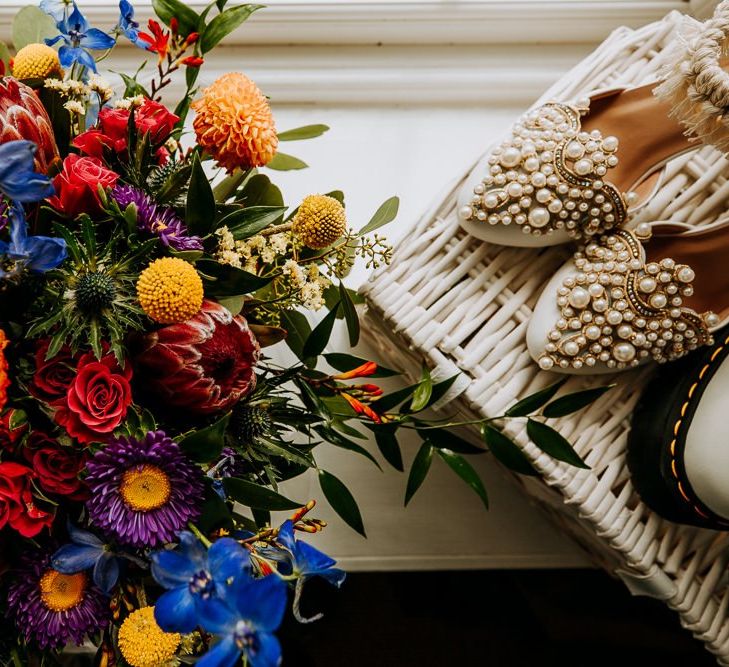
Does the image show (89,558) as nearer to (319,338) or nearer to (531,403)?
(319,338)

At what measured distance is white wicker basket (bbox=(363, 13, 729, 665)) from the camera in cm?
62

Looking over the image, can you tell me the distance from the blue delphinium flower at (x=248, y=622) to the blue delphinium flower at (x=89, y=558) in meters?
0.12

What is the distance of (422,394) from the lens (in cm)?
56

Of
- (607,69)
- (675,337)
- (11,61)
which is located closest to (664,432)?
(675,337)

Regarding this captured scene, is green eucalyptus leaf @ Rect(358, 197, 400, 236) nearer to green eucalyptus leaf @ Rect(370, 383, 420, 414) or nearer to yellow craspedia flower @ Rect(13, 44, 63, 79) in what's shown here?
green eucalyptus leaf @ Rect(370, 383, 420, 414)

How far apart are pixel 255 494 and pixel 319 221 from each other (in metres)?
0.21

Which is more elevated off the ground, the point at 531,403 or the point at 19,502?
the point at 531,403

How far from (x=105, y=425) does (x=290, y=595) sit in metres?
0.45

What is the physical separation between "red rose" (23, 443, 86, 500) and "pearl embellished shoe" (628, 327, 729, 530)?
1.64 ft

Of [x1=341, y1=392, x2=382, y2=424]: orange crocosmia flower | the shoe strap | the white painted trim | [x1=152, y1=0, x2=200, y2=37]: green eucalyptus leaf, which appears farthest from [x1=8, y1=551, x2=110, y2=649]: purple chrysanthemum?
the white painted trim

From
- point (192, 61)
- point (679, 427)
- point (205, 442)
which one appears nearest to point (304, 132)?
point (192, 61)

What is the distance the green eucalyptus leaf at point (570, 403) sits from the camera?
0.56 m

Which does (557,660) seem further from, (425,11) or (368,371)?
(425,11)

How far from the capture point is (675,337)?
24.0 inches
